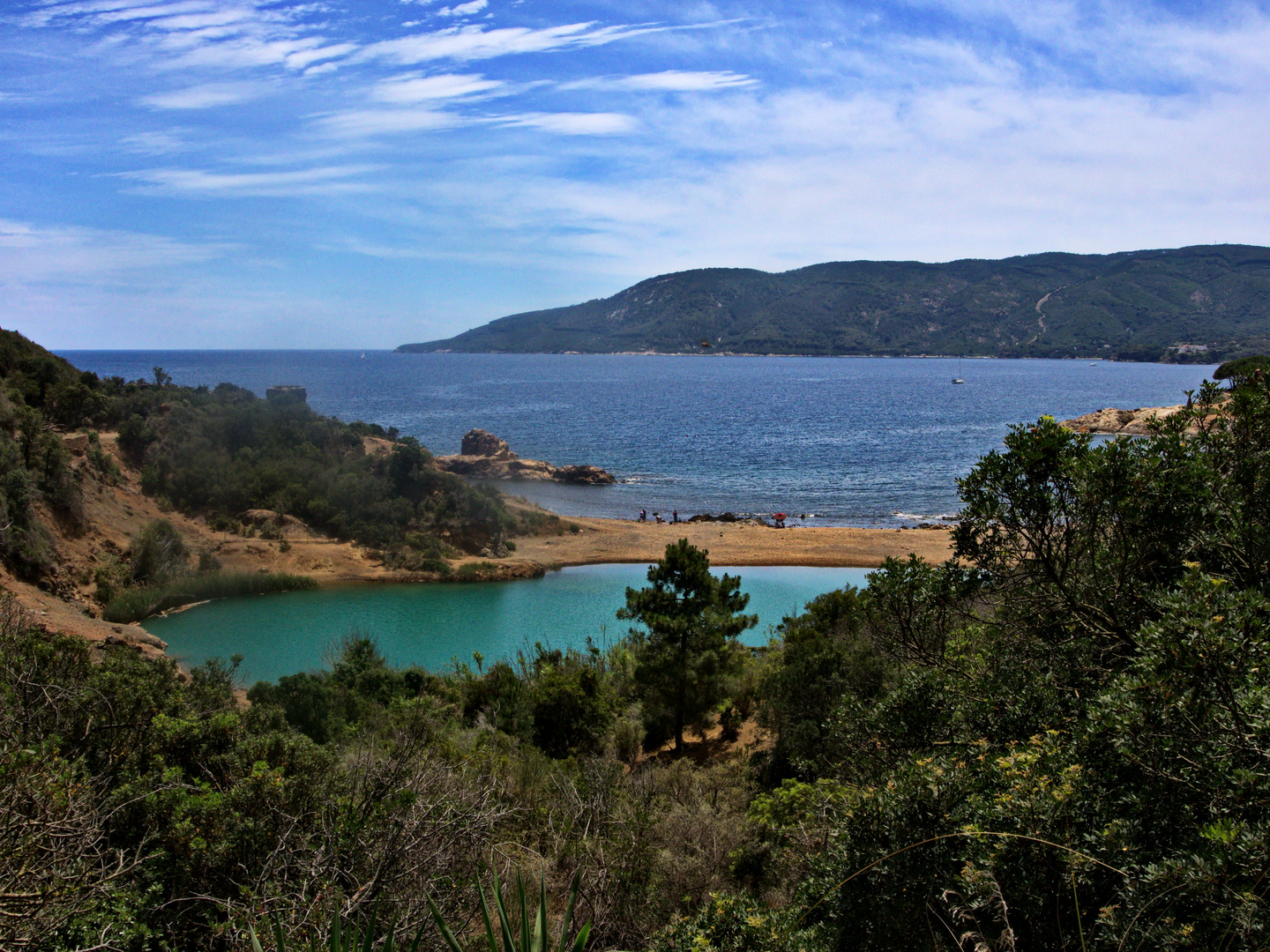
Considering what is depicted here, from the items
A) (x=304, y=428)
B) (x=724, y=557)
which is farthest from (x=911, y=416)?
(x=304, y=428)

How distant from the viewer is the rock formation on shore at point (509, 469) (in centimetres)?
5844

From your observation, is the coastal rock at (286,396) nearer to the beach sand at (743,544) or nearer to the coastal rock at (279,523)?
the coastal rock at (279,523)

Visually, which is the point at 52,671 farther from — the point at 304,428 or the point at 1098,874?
the point at 304,428

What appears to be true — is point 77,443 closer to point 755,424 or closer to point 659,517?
point 659,517

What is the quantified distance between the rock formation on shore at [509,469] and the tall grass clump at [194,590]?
83.7 ft

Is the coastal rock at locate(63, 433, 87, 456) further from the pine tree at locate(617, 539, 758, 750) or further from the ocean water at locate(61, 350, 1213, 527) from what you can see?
the pine tree at locate(617, 539, 758, 750)

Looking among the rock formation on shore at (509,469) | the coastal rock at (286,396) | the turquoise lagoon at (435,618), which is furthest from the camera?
the rock formation on shore at (509,469)

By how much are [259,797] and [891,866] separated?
6.33 metres

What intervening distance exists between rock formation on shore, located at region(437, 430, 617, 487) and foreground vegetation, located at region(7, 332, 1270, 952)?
46214 millimetres

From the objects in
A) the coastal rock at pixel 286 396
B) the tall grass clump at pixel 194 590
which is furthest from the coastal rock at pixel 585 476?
the tall grass clump at pixel 194 590

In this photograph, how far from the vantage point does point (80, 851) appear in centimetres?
518

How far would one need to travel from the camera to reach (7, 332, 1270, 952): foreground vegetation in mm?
4188

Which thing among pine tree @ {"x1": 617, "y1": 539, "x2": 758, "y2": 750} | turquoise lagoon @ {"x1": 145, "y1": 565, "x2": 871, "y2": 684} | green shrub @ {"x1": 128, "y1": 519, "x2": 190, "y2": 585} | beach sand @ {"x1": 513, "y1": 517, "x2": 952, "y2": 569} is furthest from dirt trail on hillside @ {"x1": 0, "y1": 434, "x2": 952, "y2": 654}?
pine tree @ {"x1": 617, "y1": 539, "x2": 758, "y2": 750}

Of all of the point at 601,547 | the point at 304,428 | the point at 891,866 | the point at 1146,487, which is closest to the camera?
the point at 891,866
